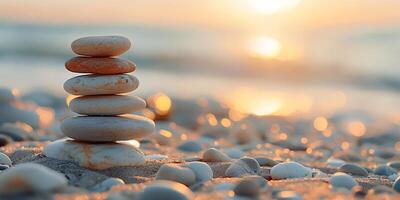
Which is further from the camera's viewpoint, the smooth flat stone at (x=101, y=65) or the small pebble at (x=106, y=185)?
the smooth flat stone at (x=101, y=65)

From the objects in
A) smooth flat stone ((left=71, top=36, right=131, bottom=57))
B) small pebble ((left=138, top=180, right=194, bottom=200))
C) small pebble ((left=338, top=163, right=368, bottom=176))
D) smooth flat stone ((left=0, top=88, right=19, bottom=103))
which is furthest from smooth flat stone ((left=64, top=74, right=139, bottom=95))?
smooth flat stone ((left=0, top=88, right=19, bottom=103))

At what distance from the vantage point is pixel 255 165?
3.28 meters

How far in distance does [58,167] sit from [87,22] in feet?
91.2

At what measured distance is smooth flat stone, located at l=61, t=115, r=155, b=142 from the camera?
3166 mm

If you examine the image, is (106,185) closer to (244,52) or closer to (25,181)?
(25,181)

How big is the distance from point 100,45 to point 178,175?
92 cm

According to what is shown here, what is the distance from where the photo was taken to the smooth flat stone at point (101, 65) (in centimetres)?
324

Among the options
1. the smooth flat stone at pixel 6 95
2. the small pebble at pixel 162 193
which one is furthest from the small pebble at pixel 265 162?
the smooth flat stone at pixel 6 95

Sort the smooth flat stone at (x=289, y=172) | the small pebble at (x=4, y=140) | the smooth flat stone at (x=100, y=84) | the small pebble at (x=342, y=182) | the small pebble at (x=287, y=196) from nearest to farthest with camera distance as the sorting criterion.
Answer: the small pebble at (x=287, y=196)
the small pebble at (x=342, y=182)
the smooth flat stone at (x=289, y=172)
the smooth flat stone at (x=100, y=84)
the small pebble at (x=4, y=140)

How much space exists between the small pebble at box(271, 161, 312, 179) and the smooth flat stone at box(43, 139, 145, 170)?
71 cm

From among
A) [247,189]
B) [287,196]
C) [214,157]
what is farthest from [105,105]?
[287,196]

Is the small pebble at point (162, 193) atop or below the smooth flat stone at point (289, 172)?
below

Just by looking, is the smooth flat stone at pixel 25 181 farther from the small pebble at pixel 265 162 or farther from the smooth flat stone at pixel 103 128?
the small pebble at pixel 265 162

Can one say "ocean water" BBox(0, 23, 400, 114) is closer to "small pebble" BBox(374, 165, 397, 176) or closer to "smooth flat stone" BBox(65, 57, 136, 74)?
"small pebble" BBox(374, 165, 397, 176)
